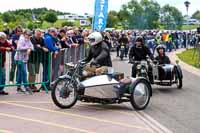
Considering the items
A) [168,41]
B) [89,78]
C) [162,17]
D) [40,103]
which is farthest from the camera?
[162,17]

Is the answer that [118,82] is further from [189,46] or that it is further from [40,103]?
[189,46]

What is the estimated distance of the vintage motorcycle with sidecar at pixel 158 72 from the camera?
14352 mm

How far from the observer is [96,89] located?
11.1 metres

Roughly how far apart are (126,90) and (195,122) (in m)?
1.96

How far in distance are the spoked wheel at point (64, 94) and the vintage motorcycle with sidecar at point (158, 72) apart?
11.2 feet

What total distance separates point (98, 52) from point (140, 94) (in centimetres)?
Result: 145

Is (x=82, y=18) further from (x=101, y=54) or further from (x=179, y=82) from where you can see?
(x=101, y=54)

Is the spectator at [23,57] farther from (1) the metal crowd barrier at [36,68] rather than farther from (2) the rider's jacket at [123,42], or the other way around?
(2) the rider's jacket at [123,42]

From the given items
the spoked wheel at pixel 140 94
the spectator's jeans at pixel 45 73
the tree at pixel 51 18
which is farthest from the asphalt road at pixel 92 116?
the tree at pixel 51 18

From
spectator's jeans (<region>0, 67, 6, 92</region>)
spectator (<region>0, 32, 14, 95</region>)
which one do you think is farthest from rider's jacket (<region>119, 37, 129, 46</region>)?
spectator's jeans (<region>0, 67, 6, 92</region>)

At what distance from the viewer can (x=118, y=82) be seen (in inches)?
446

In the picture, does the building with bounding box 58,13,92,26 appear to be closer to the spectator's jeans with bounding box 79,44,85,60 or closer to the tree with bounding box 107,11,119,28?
the tree with bounding box 107,11,119,28

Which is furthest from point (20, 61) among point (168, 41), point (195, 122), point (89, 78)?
point (168, 41)

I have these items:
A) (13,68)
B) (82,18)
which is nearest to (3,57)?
(13,68)
